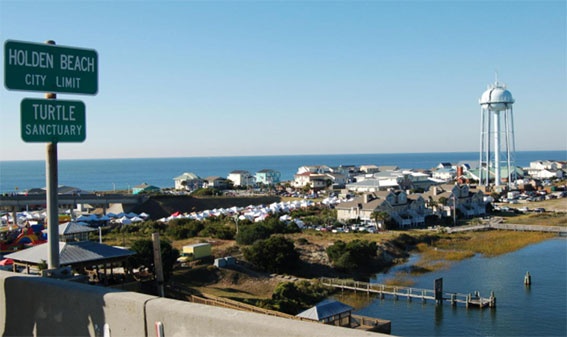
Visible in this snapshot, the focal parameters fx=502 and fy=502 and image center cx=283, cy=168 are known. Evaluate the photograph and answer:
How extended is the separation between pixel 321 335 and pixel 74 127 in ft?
13.5

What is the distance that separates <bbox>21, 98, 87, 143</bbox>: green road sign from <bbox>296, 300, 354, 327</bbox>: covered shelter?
16.2 meters

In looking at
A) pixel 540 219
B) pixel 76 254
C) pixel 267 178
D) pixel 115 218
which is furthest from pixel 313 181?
pixel 76 254

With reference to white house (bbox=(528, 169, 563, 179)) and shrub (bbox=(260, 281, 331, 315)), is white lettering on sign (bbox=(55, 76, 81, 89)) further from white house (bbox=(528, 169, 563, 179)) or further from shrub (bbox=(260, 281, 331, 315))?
white house (bbox=(528, 169, 563, 179))

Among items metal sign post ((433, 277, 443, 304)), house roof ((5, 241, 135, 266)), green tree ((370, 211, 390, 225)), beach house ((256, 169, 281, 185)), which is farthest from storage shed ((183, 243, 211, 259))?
beach house ((256, 169, 281, 185))

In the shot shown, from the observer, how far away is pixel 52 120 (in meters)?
5.85

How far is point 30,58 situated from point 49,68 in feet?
0.72

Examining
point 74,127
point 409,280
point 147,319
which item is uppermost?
point 74,127

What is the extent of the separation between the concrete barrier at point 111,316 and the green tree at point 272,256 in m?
29.3

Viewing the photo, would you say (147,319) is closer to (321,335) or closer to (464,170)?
(321,335)

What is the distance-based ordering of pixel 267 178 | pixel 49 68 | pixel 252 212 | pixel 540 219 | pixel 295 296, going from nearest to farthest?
1. pixel 49 68
2. pixel 295 296
3. pixel 252 212
4. pixel 540 219
5. pixel 267 178

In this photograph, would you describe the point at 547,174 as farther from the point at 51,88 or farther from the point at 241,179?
the point at 51,88

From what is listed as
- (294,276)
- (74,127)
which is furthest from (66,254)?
(294,276)

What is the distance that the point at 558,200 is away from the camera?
8100cm

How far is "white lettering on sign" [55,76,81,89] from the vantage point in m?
5.88
